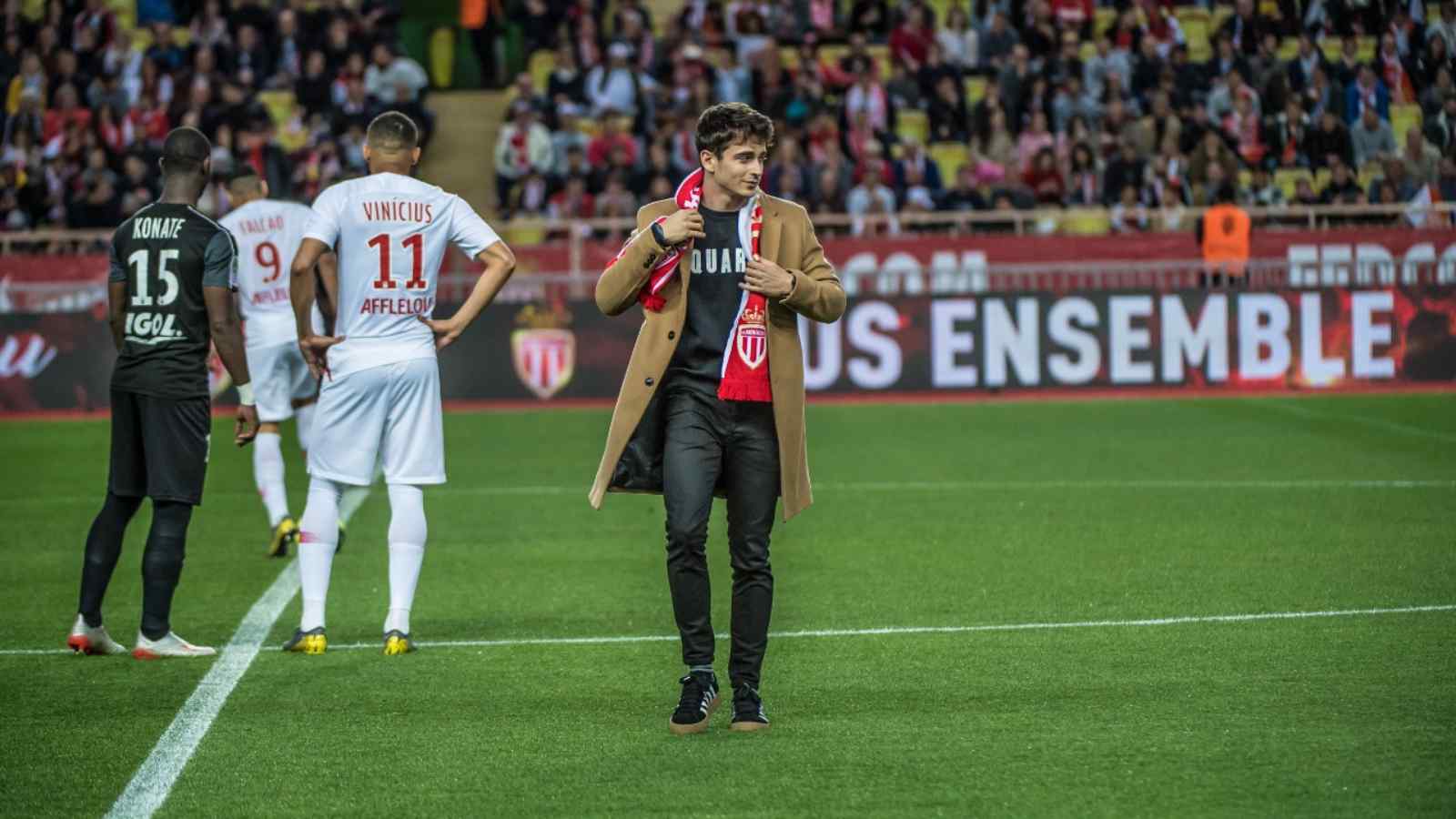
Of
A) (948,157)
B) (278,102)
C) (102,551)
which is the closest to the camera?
(102,551)

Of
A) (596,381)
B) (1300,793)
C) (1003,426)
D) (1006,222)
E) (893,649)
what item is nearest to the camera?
(1300,793)

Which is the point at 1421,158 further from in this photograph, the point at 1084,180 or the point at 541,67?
the point at 541,67

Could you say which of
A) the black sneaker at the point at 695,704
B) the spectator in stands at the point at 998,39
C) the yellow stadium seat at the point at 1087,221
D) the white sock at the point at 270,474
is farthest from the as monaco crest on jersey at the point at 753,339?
the spectator in stands at the point at 998,39

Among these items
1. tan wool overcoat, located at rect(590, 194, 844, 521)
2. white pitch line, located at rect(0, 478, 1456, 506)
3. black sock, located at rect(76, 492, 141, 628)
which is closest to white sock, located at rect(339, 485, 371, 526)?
white pitch line, located at rect(0, 478, 1456, 506)

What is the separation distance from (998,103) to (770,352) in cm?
2017

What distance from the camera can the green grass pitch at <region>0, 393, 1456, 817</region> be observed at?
5.90 meters

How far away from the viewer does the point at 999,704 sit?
703 centimetres

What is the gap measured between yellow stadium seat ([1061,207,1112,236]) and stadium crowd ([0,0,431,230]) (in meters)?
8.50

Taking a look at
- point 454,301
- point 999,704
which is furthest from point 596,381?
point 999,704

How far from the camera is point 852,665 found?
25.8ft

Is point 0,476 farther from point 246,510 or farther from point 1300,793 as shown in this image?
point 1300,793

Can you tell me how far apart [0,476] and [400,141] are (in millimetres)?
8914

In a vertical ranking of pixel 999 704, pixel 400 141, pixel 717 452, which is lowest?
pixel 999 704

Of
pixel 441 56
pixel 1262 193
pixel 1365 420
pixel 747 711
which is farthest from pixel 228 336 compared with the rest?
pixel 441 56
